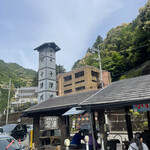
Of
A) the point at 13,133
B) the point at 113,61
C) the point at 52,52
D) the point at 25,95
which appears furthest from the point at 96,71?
the point at 25,95

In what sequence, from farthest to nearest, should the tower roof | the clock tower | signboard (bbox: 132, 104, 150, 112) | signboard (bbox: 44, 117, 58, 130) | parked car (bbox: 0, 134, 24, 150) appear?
the tower roof
the clock tower
signboard (bbox: 44, 117, 58, 130)
signboard (bbox: 132, 104, 150, 112)
parked car (bbox: 0, 134, 24, 150)

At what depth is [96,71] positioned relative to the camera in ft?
144

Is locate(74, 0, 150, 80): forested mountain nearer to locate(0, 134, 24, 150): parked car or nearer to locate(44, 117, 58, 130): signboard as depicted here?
locate(44, 117, 58, 130): signboard

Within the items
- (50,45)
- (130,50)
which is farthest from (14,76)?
(50,45)

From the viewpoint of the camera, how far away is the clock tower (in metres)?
21.1

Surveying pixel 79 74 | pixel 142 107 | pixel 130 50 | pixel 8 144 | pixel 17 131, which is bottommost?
pixel 17 131

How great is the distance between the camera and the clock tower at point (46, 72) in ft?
69.4

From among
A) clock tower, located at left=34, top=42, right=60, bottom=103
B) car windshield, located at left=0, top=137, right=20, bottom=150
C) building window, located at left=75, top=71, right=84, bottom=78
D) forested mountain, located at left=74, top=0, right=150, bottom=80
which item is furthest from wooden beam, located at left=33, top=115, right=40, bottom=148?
building window, located at left=75, top=71, right=84, bottom=78

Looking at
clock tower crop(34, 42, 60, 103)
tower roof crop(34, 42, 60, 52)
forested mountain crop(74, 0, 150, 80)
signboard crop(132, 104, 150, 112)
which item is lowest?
signboard crop(132, 104, 150, 112)

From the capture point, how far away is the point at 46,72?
71.2ft

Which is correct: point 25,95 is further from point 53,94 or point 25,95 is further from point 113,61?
point 53,94

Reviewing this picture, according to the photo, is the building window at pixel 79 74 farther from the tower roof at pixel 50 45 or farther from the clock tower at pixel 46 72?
the clock tower at pixel 46 72

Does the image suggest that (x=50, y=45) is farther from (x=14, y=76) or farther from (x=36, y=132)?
(x=14, y=76)

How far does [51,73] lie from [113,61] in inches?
1023
